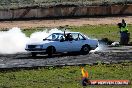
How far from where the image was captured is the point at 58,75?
64.4ft

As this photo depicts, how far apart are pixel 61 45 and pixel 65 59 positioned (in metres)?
2.25

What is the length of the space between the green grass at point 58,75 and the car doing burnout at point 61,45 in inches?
210

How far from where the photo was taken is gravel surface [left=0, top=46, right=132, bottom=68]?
2356 centimetres

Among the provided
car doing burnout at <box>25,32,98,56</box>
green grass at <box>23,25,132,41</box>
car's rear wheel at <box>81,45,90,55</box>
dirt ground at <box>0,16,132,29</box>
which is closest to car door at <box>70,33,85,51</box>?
car doing burnout at <box>25,32,98,56</box>

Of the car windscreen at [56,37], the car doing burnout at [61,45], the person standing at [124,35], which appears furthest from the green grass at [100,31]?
the car windscreen at [56,37]

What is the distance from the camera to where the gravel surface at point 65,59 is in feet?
77.3

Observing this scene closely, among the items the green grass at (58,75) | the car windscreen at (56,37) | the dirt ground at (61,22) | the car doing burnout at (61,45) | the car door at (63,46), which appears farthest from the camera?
the dirt ground at (61,22)

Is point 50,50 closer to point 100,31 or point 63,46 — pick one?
point 63,46

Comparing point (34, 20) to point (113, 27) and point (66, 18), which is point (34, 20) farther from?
point (113, 27)

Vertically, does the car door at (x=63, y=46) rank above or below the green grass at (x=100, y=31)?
above

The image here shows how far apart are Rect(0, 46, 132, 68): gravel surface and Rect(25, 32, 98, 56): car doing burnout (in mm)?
406

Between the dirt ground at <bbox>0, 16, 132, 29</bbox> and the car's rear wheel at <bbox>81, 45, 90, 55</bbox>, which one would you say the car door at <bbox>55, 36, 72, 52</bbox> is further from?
the dirt ground at <bbox>0, 16, 132, 29</bbox>

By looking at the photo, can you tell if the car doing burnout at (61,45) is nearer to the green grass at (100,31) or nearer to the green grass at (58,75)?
the green grass at (58,75)

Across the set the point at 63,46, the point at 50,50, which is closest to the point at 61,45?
the point at 63,46
